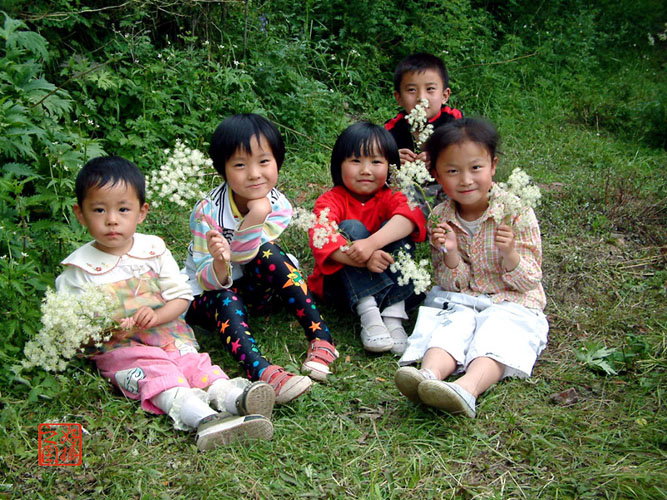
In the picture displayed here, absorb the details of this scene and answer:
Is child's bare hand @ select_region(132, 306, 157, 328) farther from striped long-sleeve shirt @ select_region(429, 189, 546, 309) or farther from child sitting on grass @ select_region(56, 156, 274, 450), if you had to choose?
striped long-sleeve shirt @ select_region(429, 189, 546, 309)

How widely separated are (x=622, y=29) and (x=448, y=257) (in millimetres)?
6731

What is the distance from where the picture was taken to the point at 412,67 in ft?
13.1

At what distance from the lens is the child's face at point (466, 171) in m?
2.99

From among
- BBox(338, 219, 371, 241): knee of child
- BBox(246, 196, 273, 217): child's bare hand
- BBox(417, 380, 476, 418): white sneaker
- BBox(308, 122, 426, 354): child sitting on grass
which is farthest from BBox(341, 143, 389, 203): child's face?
BBox(417, 380, 476, 418): white sneaker

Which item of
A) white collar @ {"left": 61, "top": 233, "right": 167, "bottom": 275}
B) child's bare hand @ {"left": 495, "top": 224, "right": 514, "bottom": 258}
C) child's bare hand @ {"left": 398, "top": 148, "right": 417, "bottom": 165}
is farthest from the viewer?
child's bare hand @ {"left": 398, "top": 148, "right": 417, "bottom": 165}

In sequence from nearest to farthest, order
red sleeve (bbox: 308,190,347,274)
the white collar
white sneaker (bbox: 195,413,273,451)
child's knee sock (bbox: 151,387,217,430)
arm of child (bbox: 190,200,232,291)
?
white sneaker (bbox: 195,413,273,451), child's knee sock (bbox: 151,387,217,430), the white collar, arm of child (bbox: 190,200,232,291), red sleeve (bbox: 308,190,347,274)

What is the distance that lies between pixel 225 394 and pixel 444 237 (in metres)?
1.25

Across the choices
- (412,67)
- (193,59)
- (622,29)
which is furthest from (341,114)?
(622,29)

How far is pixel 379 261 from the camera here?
318 centimetres

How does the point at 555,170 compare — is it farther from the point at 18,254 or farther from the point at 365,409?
the point at 18,254

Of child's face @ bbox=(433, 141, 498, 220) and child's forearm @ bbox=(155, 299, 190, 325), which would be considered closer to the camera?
child's forearm @ bbox=(155, 299, 190, 325)

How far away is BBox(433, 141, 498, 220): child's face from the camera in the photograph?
9.80ft

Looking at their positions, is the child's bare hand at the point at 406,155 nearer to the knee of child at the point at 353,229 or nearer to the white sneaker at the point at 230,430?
the knee of child at the point at 353,229

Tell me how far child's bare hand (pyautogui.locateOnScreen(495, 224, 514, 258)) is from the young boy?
3.78ft
